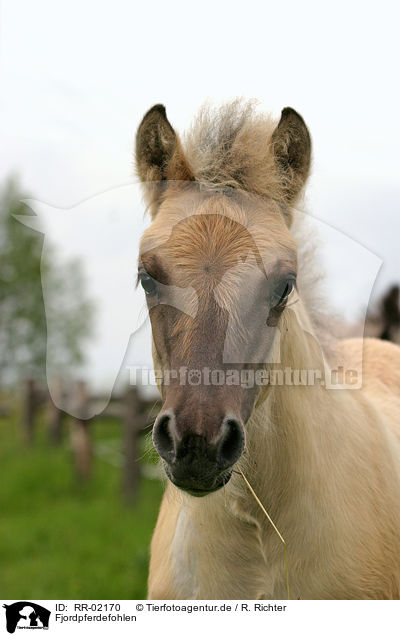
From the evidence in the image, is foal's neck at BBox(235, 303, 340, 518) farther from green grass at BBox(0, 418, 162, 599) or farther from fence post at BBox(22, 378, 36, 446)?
fence post at BBox(22, 378, 36, 446)

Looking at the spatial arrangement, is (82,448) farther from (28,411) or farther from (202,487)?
(202,487)

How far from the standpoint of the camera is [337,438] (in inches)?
115

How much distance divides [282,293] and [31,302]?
1061 centimetres

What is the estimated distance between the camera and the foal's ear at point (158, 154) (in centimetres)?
275

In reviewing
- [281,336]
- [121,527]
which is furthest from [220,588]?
[121,527]

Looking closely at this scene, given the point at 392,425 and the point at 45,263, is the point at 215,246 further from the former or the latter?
the point at 392,425

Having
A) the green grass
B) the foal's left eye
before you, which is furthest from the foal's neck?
the green grass

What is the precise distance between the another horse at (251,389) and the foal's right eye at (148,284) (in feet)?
0.04

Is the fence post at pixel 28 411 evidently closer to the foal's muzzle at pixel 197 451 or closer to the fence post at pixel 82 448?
the fence post at pixel 82 448

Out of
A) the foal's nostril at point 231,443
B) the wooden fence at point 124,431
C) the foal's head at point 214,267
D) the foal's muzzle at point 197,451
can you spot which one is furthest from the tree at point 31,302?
the foal's nostril at point 231,443

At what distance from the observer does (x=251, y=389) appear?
8.07ft

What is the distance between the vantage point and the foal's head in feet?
7.23
